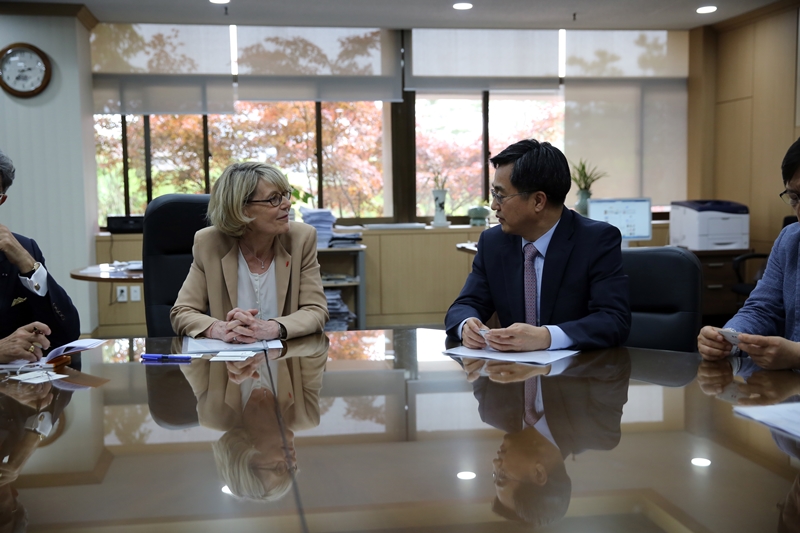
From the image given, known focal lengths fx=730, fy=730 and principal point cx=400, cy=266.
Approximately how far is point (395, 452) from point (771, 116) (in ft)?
20.5

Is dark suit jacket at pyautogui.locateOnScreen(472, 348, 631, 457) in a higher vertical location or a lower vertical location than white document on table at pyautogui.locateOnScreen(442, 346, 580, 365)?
higher

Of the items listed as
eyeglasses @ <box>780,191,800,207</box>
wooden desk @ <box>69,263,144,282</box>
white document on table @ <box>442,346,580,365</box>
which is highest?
eyeglasses @ <box>780,191,800,207</box>

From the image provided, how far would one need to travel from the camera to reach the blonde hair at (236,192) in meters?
2.31

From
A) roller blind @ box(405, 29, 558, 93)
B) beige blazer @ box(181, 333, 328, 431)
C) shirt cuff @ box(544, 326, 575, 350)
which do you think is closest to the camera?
beige blazer @ box(181, 333, 328, 431)

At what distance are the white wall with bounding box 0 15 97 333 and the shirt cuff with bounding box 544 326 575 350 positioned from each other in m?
4.97

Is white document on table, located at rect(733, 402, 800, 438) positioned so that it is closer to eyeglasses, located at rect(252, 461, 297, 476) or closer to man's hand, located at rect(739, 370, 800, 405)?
man's hand, located at rect(739, 370, 800, 405)

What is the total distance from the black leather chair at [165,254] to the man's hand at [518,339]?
1394mm

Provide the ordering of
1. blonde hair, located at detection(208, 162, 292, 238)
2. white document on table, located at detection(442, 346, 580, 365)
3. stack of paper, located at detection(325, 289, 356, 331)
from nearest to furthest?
1. white document on table, located at detection(442, 346, 580, 365)
2. blonde hair, located at detection(208, 162, 292, 238)
3. stack of paper, located at detection(325, 289, 356, 331)

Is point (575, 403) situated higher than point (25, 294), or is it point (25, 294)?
point (25, 294)

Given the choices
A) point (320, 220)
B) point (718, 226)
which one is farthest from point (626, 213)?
point (320, 220)

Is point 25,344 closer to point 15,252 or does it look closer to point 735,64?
point 15,252

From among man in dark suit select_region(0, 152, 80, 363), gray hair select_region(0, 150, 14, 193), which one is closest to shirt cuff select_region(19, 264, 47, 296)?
man in dark suit select_region(0, 152, 80, 363)

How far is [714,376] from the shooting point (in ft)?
5.18

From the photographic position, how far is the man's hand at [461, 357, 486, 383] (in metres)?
1.57
